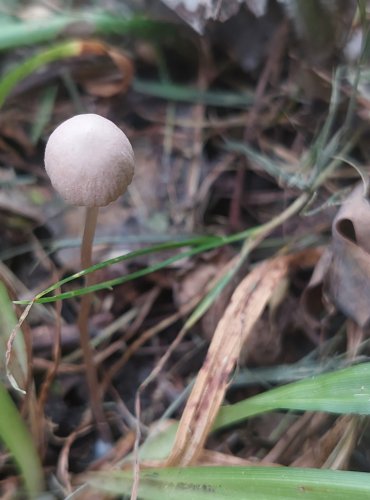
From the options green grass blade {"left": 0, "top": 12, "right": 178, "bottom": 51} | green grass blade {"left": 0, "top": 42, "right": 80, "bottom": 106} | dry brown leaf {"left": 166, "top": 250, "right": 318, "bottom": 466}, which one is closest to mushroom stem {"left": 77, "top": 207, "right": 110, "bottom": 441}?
dry brown leaf {"left": 166, "top": 250, "right": 318, "bottom": 466}

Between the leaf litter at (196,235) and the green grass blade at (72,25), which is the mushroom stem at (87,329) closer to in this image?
the leaf litter at (196,235)

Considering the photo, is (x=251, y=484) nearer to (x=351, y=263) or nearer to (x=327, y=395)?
(x=327, y=395)

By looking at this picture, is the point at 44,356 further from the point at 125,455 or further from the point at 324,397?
the point at 324,397

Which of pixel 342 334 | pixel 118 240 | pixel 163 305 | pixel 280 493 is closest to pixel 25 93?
pixel 118 240

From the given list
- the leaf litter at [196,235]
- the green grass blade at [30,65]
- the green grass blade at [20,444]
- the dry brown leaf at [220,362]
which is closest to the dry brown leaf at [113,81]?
the leaf litter at [196,235]

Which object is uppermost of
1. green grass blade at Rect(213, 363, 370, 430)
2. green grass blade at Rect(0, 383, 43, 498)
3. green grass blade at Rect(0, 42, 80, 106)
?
green grass blade at Rect(0, 42, 80, 106)

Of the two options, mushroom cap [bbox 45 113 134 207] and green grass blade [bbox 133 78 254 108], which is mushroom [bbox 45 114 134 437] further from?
green grass blade [bbox 133 78 254 108]

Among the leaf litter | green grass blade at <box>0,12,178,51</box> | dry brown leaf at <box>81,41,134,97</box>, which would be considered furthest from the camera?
dry brown leaf at <box>81,41,134,97</box>

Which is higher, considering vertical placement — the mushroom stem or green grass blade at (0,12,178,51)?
green grass blade at (0,12,178,51)
